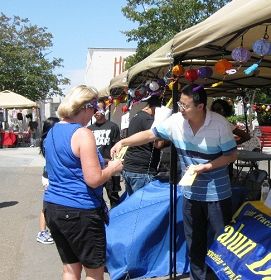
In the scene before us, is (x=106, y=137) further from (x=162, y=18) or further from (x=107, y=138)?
(x=162, y=18)

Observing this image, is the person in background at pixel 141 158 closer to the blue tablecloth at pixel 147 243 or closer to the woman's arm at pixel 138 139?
the blue tablecloth at pixel 147 243

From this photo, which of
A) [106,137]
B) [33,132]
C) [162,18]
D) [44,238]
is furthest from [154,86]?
[33,132]

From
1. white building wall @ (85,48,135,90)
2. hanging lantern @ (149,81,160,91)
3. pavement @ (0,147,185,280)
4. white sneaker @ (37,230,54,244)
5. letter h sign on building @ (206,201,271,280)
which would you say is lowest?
pavement @ (0,147,185,280)

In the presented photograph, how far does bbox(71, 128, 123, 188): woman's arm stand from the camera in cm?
277

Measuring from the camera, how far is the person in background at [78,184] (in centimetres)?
281

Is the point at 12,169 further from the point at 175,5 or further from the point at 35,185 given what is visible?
the point at 175,5

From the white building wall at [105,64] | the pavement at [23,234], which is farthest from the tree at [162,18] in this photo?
the white building wall at [105,64]

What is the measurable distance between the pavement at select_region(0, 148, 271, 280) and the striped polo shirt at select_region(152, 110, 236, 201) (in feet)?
5.47

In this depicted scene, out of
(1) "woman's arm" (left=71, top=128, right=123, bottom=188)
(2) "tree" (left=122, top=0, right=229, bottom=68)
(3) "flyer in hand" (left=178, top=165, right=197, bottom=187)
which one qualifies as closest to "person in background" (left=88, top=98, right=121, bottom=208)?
(3) "flyer in hand" (left=178, top=165, right=197, bottom=187)

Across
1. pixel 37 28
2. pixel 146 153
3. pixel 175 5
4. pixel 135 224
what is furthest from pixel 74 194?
pixel 37 28

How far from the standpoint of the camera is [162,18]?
19.5m

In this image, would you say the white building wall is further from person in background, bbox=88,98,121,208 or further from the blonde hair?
the blonde hair

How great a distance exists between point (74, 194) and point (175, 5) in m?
17.0

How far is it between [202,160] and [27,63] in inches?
1093
